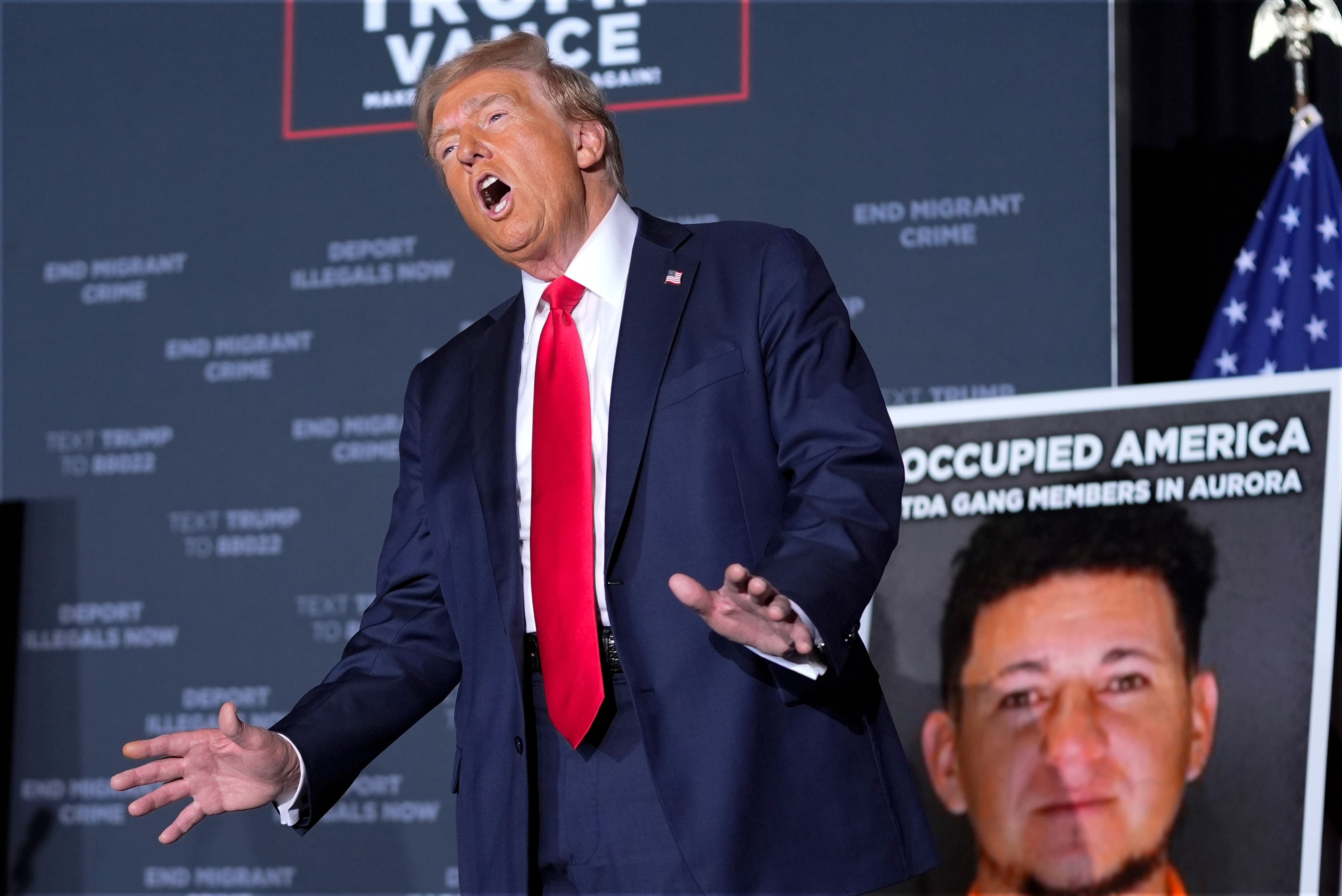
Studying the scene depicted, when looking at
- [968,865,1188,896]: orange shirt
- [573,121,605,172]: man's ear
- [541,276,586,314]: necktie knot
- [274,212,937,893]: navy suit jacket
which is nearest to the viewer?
[274,212,937,893]: navy suit jacket

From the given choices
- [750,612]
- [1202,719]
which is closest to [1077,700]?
[1202,719]

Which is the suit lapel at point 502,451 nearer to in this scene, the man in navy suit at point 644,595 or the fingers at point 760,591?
the man in navy suit at point 644,595

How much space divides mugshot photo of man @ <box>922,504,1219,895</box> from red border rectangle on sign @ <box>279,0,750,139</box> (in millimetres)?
1515

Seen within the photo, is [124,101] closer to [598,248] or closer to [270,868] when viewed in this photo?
[270,868]

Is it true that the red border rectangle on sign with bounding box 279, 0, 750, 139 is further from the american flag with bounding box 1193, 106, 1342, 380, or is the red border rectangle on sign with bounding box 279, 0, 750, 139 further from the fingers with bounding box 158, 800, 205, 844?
the fingers with bounding box 158, 800, 205, 844

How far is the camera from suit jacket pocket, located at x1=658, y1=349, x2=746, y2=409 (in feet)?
5.63

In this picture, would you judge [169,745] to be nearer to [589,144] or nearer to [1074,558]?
[589,144]

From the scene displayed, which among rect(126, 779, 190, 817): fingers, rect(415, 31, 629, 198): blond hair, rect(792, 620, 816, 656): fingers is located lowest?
rect(126, 779, 190, 817): fingers

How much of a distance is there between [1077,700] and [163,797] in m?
1.77

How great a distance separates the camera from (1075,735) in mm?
2855

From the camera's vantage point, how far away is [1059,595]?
2.97 metres

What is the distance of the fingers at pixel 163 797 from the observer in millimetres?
1717

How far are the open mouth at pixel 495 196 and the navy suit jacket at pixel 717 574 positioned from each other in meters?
0.19

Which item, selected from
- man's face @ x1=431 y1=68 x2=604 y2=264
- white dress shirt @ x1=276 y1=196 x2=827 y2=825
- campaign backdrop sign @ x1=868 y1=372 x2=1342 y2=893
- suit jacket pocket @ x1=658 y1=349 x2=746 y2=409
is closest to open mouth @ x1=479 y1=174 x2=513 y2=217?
man's face @ x1=431 y1=68 x2=604 y2=264
